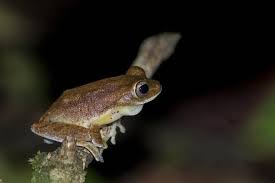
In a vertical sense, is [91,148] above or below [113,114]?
below

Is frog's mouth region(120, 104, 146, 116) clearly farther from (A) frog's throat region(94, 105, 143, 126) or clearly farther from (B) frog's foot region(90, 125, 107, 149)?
(B) frog's foot region(90, 125, 107, 149)

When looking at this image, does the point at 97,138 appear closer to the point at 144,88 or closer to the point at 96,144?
the point at 96,144

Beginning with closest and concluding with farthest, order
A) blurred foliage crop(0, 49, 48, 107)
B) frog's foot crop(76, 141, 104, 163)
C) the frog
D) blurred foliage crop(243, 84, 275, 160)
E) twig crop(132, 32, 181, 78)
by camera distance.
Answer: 1. frog's foot crop(76, 141, 104, 163)
2. the frog
3. twig crop(132, 32, 181, 78)
4. blurred foliage crop(243, 84, 275, 160)
5. blurred foliage crop(0, 49, 48, 107)

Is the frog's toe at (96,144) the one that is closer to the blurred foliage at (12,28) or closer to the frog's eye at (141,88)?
the frog's eye at (141,88)

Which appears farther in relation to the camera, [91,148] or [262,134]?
[262,134]

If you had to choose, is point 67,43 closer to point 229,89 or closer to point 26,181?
point 229,89

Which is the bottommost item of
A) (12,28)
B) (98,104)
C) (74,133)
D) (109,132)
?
(74,133)

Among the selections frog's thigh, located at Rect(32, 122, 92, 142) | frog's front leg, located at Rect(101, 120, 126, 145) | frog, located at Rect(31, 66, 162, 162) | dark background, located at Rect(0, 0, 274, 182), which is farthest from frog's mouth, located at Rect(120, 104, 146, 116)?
dark background, located at Rect(0, 0, 274, 182)

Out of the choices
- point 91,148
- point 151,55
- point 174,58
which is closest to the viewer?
point 91,148

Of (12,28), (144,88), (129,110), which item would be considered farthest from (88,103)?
(12,28)
